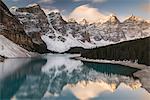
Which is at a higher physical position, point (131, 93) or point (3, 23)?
point (3, 23)

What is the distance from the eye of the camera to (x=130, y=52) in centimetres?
8031

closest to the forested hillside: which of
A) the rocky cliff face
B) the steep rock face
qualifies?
the rocky cliff face

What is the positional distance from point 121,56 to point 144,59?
21.4 meters

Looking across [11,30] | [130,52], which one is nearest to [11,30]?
[11,30]

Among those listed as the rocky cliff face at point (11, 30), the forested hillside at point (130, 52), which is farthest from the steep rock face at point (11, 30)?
the forested hillside at point (130, 52)

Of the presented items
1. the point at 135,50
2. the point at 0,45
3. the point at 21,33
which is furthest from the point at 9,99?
the point at 21,33

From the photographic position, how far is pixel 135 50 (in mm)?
77375

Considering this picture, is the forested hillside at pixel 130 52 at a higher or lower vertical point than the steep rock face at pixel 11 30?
lower

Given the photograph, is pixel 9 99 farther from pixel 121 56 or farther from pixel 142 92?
pixel 121 56

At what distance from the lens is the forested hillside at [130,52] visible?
67.7m

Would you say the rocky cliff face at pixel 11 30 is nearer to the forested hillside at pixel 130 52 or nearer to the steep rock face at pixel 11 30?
the steep rock face at pixel 11 30

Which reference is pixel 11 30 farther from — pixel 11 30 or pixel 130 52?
pixel 130 52

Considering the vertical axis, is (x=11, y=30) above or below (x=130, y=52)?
above

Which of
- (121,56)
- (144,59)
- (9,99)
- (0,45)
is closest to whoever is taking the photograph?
(9,99)
